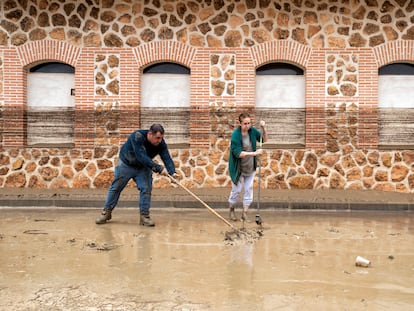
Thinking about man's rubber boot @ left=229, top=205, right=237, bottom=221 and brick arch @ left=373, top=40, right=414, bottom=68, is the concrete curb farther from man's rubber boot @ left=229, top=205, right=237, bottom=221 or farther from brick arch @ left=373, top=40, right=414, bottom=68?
brick arch @ left=373, top=40, right=414, bottom=68

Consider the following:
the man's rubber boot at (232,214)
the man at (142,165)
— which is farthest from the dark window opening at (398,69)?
the man at (142,165)

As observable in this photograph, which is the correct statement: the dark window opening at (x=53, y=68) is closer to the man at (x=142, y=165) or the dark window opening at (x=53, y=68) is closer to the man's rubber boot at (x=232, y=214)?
the man at (x=142, y=165)

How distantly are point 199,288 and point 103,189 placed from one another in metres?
8.24

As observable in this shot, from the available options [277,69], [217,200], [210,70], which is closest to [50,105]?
[210,70]

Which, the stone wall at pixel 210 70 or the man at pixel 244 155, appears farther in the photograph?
the stone wall at pixel 210 70

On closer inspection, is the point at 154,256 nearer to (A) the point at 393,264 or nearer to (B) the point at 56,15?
(A) the point at 393,264

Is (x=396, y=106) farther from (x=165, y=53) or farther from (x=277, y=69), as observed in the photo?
(x=165, y=53)

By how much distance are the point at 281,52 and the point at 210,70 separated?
1.68 meters

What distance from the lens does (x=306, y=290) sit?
4711mm

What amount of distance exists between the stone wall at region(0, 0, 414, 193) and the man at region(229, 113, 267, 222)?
382cm

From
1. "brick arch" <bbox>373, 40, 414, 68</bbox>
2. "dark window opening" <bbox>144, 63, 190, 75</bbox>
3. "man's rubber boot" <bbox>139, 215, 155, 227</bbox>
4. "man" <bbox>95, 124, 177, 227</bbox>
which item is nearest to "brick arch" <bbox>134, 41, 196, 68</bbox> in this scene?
"dark window opening" <bbox>144, 63, 190, 75</bbox>

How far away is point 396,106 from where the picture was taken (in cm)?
1310

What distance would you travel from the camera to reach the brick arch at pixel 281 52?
12.8 metres

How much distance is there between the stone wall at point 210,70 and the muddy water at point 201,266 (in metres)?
3.77
